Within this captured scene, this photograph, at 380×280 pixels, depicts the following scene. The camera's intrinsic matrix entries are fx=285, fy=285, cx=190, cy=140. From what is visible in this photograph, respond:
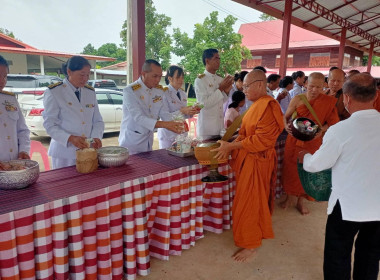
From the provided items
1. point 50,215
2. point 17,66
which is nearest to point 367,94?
point 50,215

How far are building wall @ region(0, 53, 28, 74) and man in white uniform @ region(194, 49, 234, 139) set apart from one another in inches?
594

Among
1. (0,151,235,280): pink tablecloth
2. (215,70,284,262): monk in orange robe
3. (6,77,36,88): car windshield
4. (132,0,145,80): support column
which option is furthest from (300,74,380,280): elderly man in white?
(6,77,36,88): car windshield

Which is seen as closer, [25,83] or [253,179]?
[253,179]

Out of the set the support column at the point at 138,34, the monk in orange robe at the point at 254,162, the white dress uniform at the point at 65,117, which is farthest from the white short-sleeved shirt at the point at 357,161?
the support column at the point at 138,34

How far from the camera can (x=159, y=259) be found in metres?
2.45

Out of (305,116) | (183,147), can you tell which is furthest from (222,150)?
(305,116)

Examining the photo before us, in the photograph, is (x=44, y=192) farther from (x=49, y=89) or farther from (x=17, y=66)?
(x=17, y=66)

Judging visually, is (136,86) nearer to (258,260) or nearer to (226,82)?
(226,82)

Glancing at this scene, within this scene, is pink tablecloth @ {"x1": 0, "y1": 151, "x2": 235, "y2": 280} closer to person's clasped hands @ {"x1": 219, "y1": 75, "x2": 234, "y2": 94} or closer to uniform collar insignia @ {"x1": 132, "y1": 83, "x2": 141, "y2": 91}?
uniform collar insignia @ {"x1": 132, "y1": 83, "x2": 141, "y2": 91}

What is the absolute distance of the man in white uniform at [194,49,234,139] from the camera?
11.1 feet

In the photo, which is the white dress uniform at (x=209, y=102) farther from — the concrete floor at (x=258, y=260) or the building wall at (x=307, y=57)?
the building wall at (x=307, y=57)

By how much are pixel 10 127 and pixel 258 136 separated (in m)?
1.94

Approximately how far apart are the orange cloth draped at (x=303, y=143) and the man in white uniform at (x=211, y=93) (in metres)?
0.89

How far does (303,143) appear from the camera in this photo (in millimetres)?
3344
